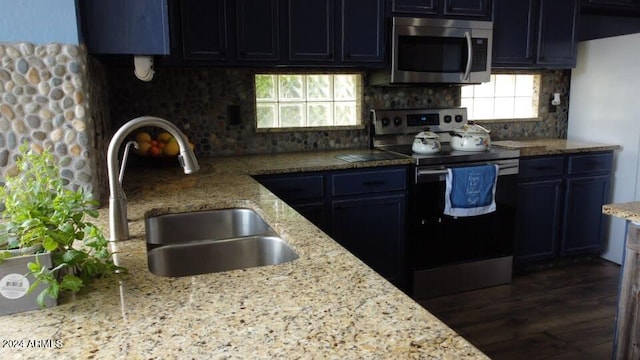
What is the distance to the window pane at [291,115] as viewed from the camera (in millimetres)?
3305

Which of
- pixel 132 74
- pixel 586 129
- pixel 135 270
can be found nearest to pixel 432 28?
pixel 586 129

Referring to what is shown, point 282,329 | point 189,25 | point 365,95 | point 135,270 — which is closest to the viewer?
point 282,329

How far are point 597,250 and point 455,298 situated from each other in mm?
1443

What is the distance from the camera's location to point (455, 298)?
2.98m

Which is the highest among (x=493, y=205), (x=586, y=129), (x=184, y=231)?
(x=586, y=129)

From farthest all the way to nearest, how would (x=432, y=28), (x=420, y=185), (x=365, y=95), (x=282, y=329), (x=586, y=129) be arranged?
(x=586, y=129) → (x=365, y=95) → (x=432, y=28) → (x=420, y=185) → (x=282, y=329)

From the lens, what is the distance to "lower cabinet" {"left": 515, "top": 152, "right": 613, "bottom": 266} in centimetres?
329

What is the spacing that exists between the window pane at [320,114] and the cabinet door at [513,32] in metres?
1.25

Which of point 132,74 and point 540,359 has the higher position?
point 132,74

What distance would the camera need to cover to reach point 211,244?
156cm

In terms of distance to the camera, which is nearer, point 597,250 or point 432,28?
point 432,28

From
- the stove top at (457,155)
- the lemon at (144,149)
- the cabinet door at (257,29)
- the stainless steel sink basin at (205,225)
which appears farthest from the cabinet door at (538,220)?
the lemon at (144,149)

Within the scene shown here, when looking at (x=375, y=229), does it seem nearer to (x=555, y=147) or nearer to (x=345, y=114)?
(x=345, y=114)

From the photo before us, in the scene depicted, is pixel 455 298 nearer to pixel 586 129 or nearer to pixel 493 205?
pixel 493 205
